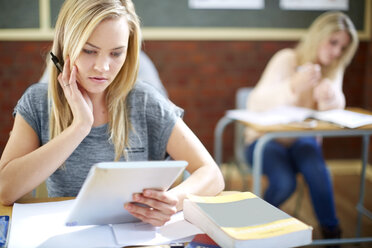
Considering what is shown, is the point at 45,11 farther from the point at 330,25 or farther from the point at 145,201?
the point at 145,201

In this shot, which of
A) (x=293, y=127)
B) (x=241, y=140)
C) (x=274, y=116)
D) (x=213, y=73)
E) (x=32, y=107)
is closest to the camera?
(x=32, y=107)

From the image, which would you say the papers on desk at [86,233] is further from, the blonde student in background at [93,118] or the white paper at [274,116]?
the white paper at [274,116]

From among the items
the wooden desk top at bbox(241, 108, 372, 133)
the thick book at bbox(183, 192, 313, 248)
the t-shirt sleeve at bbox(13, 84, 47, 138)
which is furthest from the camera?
the wooden desk top at bbox(241, 108, 372, 133)

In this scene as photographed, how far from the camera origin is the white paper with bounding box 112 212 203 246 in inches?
28.9

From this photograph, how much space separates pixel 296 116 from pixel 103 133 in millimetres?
1109

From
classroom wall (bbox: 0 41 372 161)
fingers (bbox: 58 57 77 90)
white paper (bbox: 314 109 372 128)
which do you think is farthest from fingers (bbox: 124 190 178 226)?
classroom wall (bbox: 0 41 372 161)

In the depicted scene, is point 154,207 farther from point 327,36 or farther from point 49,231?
point 327,36

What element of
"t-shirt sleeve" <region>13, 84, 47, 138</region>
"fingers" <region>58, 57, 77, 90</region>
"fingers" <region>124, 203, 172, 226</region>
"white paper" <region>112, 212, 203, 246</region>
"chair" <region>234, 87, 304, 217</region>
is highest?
"fingers" <region>58, 57, 77, 90</region>

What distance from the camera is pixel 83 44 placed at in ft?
3.21

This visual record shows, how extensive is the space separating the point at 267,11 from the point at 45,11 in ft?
5.06

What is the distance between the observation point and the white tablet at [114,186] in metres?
0.66

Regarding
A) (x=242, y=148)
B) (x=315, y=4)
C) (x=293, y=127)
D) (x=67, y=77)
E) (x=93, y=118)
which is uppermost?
(x=315, y=4)

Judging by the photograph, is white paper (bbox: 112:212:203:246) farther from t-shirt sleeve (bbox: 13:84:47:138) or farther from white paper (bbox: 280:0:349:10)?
white paper (bbox: 280:0:349:10)

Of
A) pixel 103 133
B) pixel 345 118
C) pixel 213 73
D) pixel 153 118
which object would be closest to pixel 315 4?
pixel 213 73
